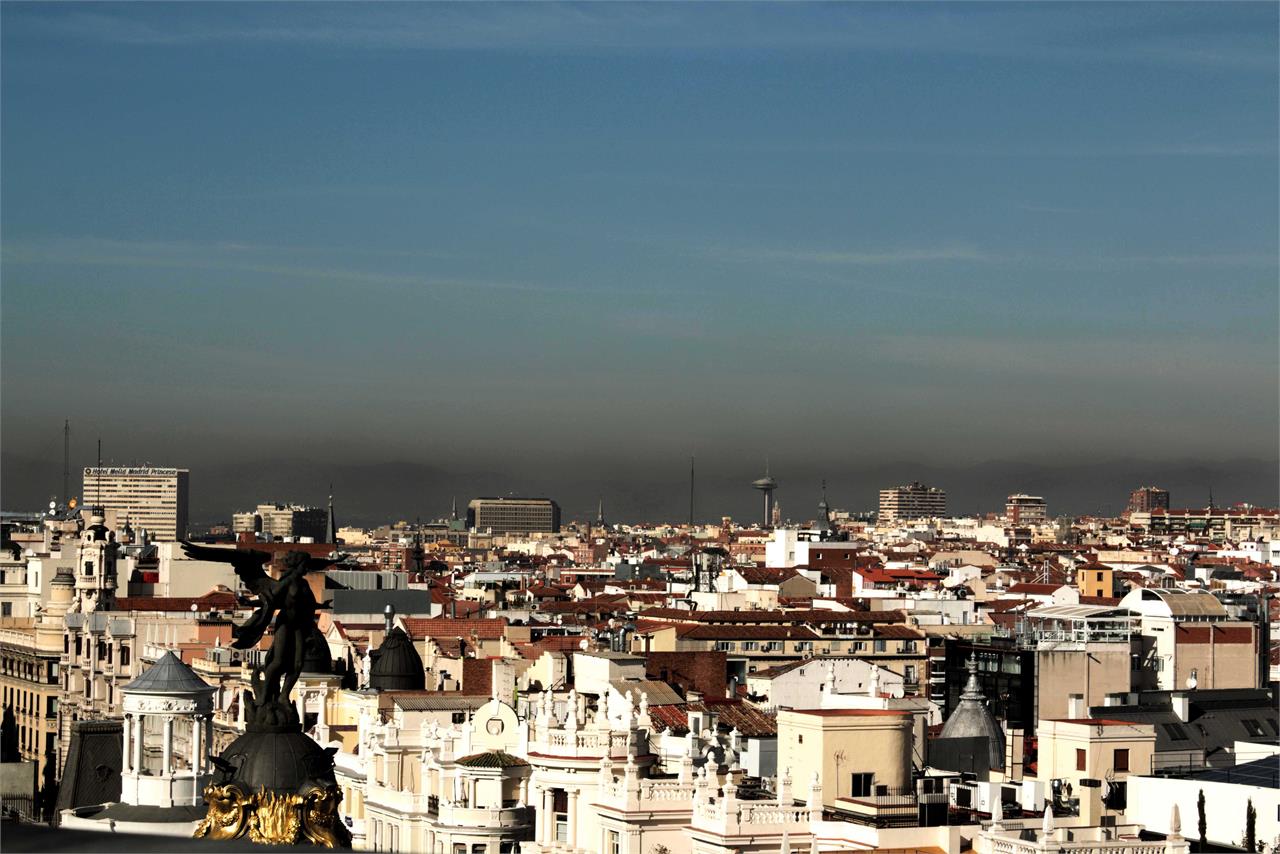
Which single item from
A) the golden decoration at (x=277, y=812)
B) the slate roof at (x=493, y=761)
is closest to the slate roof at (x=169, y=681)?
the slate roof at (x=493, y=761)

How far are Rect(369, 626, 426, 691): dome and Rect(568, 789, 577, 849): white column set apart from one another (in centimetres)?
1683

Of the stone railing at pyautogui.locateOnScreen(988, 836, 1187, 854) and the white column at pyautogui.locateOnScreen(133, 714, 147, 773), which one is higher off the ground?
the white column at pyautogui.locateOnScreen(133, 714, 147, 773)

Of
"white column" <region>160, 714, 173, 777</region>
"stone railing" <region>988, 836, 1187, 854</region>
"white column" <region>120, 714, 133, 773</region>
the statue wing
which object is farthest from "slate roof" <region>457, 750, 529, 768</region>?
the statue wing

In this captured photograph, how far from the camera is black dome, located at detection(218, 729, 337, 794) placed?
503 inches

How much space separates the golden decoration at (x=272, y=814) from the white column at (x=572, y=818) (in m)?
17.6

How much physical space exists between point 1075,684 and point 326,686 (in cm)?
1735

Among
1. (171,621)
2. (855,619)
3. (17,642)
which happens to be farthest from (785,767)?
(17,642)

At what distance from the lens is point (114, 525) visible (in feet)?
496

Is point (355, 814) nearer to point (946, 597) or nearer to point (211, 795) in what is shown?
point (211, 795)

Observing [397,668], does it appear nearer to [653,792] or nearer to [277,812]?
[653,792]

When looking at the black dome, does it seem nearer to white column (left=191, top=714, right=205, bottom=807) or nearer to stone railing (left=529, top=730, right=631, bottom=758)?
stone railing (left=529, top=730, right=631, bottom=758)

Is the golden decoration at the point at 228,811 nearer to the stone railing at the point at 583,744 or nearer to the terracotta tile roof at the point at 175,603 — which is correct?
the stone railing at the point at 583,744

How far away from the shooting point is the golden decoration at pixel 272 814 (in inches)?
499

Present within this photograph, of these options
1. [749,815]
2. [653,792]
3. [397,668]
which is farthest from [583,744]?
[397,668]
